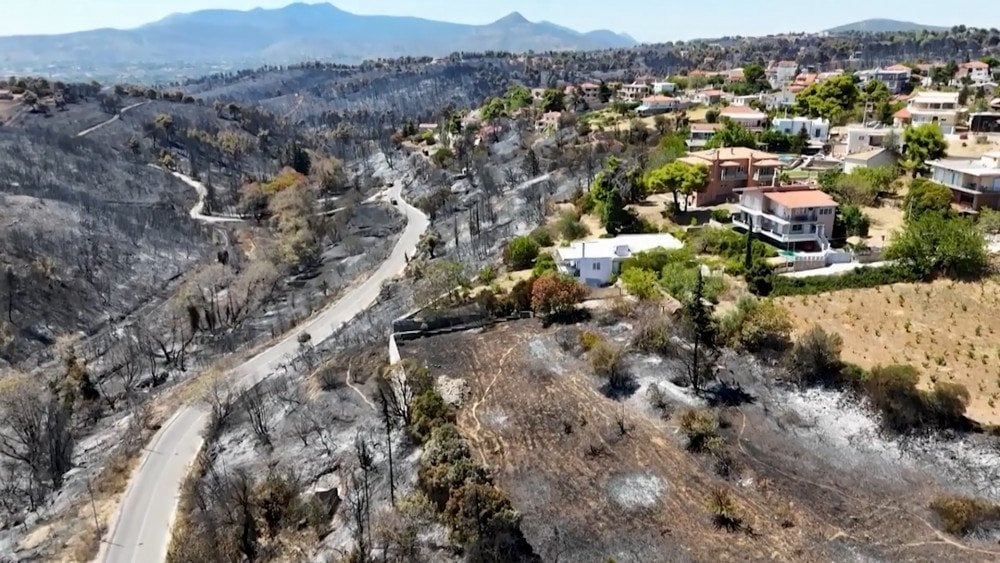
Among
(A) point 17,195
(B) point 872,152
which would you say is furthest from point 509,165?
(A) point 17,195

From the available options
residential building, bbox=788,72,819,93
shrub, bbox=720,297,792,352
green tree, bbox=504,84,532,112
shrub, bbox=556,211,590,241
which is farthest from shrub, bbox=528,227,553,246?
green tree, bbox=504,84,532,112

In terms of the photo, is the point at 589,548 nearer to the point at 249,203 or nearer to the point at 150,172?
the point at 249,203

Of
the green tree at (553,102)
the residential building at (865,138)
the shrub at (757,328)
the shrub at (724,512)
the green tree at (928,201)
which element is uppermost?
the green tree at (553,102)

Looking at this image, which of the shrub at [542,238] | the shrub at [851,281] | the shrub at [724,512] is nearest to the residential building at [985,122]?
the shrub at [851,281]

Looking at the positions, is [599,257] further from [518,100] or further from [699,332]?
[518,100]

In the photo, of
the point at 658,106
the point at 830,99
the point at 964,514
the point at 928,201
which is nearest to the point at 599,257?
the point at 928,201

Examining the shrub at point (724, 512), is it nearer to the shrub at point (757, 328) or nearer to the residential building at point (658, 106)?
the shrub at point (757, 328)

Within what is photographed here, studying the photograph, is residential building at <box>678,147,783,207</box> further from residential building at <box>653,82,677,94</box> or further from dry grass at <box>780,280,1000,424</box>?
residential building at <box>653,82,677,94</box>
